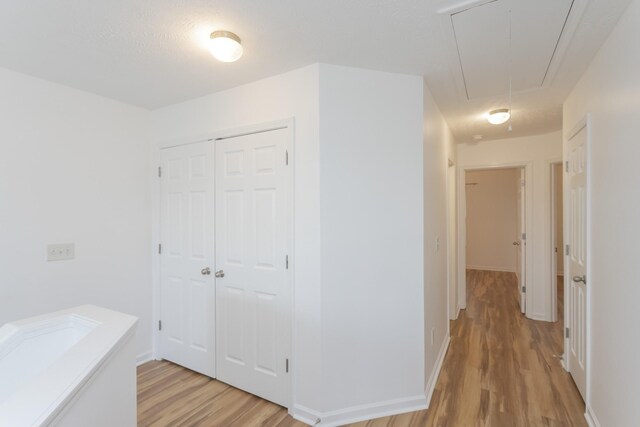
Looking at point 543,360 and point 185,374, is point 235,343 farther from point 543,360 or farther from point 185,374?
point 543,360

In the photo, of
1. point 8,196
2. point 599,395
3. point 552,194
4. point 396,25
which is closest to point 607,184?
point 599,395

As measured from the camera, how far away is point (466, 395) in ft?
7.55

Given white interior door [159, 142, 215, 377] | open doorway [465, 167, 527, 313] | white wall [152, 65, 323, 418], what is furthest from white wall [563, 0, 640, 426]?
open doorway [465, 167, 527, 313]

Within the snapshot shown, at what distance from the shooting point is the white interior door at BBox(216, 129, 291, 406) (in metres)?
2.17

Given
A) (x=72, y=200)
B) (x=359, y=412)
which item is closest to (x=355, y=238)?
(x=359, y=412)

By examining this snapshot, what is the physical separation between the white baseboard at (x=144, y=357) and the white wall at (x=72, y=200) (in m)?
0.03

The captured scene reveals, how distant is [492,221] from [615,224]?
5.71 meters

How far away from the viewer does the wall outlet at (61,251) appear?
227 cm

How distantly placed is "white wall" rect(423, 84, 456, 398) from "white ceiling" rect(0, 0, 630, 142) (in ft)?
1.27

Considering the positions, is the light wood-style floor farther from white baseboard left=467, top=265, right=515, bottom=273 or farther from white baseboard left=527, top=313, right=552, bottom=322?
white baseboard left=467, top=265, right=515, bottom=273

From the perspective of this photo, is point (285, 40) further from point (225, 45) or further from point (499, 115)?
point (499, 115)

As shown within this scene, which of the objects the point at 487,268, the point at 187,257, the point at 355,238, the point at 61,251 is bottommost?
the point at 487,268

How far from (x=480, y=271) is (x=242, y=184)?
6289 millimetres

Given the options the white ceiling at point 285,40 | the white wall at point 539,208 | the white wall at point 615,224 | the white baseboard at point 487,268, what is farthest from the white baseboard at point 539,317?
the white baseboard at point 487,268
